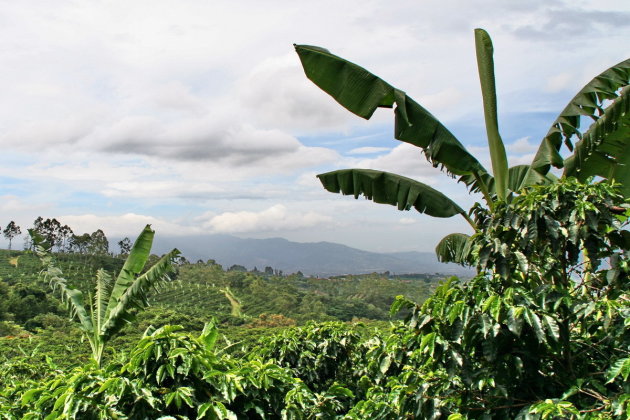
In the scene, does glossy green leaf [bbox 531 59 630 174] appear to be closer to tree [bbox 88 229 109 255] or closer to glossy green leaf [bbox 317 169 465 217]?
glossy green leaf [bbox 317 169 465 217]

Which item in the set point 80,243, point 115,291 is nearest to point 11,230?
point 80,243

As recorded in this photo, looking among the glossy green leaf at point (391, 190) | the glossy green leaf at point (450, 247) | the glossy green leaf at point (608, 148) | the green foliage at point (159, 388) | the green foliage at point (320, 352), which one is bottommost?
the green foliage at point (320, 352)

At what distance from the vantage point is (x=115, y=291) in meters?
8.23

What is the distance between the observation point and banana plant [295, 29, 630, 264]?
4.77 m

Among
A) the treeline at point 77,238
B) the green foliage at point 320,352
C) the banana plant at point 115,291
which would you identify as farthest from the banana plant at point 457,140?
the treeline at point 77,238

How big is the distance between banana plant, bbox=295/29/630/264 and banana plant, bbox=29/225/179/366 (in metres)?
3.79

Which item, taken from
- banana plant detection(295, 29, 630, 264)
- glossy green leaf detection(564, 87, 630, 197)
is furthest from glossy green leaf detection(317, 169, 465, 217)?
glossy green leaf detection(564, 87, 630, 197)

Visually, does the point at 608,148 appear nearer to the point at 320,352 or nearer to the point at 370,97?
the point at 370,97

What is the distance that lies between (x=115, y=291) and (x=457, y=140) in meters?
6.44

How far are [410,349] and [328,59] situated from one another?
2956mm

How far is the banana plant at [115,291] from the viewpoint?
754cm

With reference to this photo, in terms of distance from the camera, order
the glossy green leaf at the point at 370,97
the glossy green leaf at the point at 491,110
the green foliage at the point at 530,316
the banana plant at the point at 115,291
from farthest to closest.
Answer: the banana plant at the point at 115,291, the glossy green leaf at the point at 491,110, the glossy green leaf at the point at 370,97, the green foliage at the point at 530,316

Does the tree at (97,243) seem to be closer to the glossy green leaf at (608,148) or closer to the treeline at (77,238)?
the treeline at (77,238)

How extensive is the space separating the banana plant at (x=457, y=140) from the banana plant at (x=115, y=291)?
3.79m
